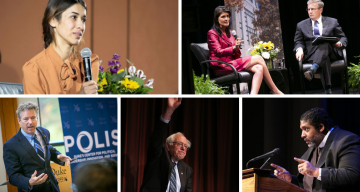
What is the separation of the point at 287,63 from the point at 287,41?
0.52 ft

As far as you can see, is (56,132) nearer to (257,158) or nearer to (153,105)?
(153,105)

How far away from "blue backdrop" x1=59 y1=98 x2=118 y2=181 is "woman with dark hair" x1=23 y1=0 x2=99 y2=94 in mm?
121

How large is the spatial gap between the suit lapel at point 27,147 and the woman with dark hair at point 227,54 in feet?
4.51

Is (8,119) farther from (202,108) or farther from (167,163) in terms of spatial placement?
(202,108)

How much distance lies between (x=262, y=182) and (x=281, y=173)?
15 cm

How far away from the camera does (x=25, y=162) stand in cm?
264

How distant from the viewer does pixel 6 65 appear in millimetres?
2908

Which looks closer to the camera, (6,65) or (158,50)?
(6,65)

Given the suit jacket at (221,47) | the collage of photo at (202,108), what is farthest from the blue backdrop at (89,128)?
the suit jacket at (221,47)

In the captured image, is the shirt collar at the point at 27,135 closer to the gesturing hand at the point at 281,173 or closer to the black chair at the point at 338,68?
the gesturing hand at the point at 281,173

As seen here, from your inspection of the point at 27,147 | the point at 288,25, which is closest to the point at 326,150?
the point at 288,25

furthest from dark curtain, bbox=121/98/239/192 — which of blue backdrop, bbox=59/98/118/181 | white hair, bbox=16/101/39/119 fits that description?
white hair, bbox=16/101/39/119

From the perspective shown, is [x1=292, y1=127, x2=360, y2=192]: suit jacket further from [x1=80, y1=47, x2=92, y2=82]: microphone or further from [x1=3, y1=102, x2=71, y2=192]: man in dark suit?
[x1=3, y1=102, x2=71, y2=192]: man in dark suit

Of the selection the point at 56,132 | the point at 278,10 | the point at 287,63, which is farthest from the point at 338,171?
the point at 56,132
